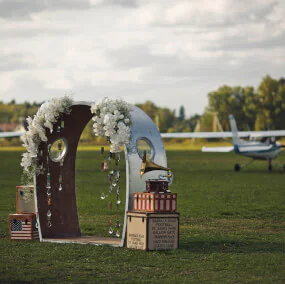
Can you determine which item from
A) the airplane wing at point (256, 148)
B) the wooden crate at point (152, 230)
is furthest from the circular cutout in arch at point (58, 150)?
the airplane wing at point (256, 148)

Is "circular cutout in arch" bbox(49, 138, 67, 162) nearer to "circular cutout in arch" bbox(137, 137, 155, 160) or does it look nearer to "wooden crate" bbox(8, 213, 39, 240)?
"wooden crate" bbox(8, 213, 39, 240)

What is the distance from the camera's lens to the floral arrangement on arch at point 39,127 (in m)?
13.0

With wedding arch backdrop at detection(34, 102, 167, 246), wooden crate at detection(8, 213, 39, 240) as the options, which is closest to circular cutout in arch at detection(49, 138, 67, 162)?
wedding arch backdrop at detection(34, 102, 167, 246)

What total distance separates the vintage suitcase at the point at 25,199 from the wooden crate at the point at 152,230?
270 cm

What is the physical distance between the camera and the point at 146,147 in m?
12.5

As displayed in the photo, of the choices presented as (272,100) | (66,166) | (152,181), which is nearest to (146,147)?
(152,181)

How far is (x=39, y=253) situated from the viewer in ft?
38.4

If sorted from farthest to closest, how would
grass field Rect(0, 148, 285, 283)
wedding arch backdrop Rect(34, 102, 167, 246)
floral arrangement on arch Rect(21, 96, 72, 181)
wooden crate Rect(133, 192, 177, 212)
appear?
1. floral arrangement on arch Rect(21, 96, 72, 181)
2. wedding arch backdrop Rect(34, 102, 167, 246)
3. wooden crate Rect(133, 192, 177, 212)
4. grass field Rect(0, 148, 285, 283)

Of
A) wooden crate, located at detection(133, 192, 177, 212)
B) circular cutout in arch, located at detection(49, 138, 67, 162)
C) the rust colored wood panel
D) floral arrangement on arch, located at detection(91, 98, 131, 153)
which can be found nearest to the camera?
wooden crate, located at detection(133, 192, 177, 212)

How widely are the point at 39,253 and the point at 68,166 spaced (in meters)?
2.95

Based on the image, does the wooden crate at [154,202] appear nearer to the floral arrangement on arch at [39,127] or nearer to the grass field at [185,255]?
the grass field at [185,255]

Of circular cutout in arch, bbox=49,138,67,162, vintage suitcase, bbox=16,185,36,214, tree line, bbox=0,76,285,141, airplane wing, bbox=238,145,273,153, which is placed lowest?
vintage suitcase, bbox=16,185,36,214

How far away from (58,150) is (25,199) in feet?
3.89

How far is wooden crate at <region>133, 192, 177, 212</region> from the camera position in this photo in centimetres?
1168
